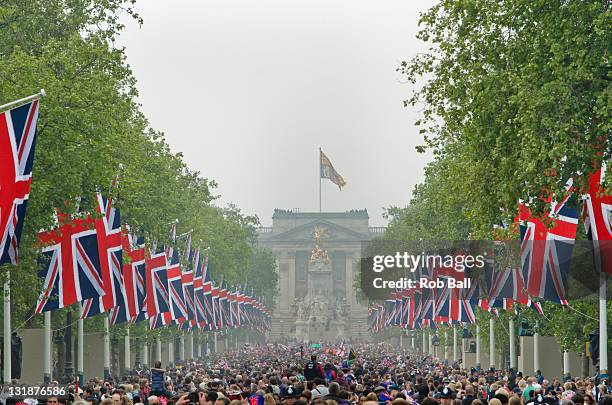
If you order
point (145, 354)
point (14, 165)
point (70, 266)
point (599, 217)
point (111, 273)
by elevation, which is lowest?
point (145, 354)

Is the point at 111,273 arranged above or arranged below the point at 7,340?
above

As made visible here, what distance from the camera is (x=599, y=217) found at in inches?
1395

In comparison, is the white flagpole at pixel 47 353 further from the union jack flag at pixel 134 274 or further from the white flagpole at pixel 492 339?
the white flagpole at pixel 492 339

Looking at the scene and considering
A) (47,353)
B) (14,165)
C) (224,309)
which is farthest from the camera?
(224,309)

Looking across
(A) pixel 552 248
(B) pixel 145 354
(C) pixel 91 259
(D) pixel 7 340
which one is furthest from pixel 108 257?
(B) pixel 145 354

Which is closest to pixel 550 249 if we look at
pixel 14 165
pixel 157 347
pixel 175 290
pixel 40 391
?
pixel 14 165

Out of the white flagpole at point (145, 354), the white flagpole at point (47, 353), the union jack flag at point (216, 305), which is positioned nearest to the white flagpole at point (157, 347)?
the white flagpole at point (145, 354)

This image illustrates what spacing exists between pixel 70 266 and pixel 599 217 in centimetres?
1453

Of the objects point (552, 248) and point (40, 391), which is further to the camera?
point (552, 248)

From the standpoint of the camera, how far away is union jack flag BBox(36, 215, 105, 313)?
4197cm

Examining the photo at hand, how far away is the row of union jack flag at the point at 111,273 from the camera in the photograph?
42.2 metres

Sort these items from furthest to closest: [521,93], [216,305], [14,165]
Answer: [216,305] < [521,93] < [14,165]

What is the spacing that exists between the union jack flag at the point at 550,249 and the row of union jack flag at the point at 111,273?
37.8 ft

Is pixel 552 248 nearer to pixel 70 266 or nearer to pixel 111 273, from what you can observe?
pixel 70 266
